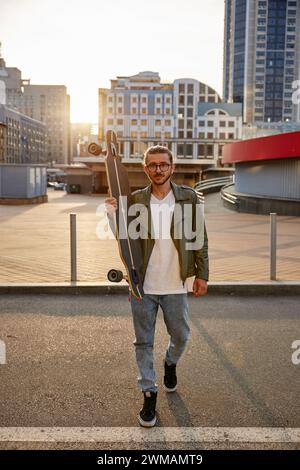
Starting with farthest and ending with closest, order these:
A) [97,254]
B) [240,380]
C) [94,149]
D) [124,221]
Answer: [97,254] → [240,380] → [124,221] → [94,149]

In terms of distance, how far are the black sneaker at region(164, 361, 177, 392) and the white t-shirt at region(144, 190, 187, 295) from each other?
0.68 m

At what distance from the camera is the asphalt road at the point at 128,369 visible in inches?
128

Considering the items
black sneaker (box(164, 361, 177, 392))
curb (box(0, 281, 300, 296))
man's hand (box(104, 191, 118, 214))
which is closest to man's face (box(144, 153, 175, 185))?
man's hand (box(104, 191, 118, 214))

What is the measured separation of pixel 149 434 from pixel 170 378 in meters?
0.67

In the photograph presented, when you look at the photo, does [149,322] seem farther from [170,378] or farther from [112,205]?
[112,205]

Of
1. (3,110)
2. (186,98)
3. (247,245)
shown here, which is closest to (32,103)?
(3,110)

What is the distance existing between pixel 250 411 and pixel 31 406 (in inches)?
58.7

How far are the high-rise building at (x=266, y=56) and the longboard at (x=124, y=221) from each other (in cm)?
16914

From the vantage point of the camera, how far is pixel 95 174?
1905 inches

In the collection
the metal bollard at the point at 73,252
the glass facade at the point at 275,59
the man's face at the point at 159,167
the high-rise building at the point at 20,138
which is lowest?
the metal bollard at the point at 73,252

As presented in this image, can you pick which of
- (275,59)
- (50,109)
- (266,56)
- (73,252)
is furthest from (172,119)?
(73,252)

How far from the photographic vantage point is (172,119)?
335 ft

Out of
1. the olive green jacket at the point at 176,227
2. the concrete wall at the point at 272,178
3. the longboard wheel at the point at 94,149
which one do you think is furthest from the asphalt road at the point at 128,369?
the concrete wall at the point at 272,178

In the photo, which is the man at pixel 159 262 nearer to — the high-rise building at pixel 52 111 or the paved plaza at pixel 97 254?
the paved plaza at pixel 97 254
